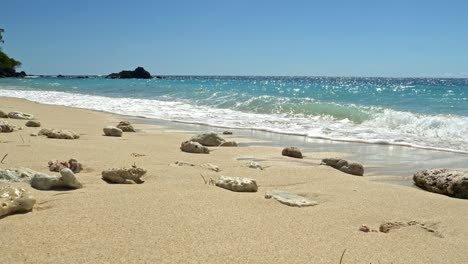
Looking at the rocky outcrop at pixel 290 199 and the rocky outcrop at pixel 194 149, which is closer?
the rocky outcrop at pixel 290 199

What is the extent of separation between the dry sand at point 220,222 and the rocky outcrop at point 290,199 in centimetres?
7

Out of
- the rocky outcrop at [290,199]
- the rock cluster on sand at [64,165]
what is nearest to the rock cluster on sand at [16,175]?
the rock cluster on sand at [64,165]

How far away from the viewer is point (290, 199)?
127 inches

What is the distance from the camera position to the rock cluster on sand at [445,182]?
13.0ft

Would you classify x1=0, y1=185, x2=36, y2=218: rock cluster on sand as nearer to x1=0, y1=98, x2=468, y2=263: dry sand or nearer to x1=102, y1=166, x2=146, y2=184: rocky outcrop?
x1=0, y1=98, x2=468, y2=263: dry sand

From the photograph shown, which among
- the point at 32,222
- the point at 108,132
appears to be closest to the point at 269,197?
the point at 32,222

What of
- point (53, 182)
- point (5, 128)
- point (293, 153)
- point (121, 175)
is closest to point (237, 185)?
point (121, 175)

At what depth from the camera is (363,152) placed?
6.67 m

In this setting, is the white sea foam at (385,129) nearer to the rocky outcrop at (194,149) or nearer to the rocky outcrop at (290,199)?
the rocky outcrop at (194,149)

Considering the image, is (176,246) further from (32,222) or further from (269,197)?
(269,197)

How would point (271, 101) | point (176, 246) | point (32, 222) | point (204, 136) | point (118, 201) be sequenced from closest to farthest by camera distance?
point (176, 246), point (32, 222), point (118, 201), point (204, 136), point (271, 101)

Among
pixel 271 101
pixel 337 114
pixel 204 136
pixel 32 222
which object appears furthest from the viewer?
pixel 271 101

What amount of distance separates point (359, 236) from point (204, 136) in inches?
153

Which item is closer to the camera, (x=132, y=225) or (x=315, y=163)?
(x=132, y=225)
